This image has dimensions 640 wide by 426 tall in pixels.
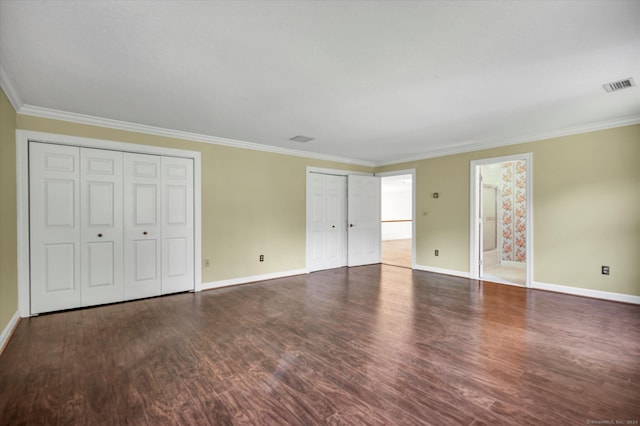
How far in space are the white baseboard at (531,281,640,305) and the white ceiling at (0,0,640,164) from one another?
2.29 meters

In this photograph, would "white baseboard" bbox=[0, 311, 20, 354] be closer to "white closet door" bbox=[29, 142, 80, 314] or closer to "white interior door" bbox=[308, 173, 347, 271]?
"white closet door" bbox=[29, 142, 80, 314]

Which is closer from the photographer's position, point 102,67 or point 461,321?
point 102,67

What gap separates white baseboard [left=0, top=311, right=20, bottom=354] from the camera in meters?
2.69

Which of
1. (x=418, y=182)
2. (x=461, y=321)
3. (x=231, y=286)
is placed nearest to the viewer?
(x=461, y=321)

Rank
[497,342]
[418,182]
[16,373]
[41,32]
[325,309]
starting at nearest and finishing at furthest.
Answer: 1. [41,32]
2. [16,373]
3. [497,342]
4. [325,309]
5. [418,182]

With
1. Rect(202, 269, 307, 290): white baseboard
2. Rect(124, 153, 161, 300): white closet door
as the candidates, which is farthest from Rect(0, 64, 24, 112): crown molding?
Rect(202, 269, 307, 290): white baseboard

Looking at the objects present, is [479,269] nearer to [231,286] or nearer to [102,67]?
[231,286]

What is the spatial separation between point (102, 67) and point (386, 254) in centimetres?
754

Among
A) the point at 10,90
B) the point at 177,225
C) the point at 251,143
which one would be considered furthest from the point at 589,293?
the point at 10,90

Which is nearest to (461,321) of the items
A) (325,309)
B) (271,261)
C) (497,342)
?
(497,342)

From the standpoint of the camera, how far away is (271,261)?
550 centimetres

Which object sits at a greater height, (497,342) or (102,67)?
(102,67)

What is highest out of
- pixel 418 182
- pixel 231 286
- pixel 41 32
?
pixel 41 32

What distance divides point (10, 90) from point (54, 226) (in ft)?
5.05
